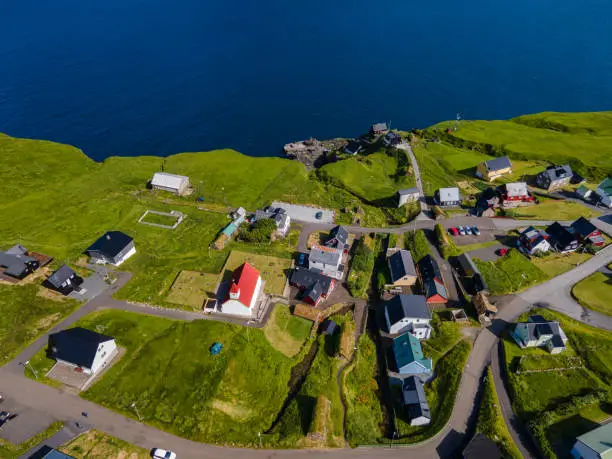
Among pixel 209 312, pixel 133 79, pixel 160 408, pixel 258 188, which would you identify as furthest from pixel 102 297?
pixel 133 79

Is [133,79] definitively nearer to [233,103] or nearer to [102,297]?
[233,103]

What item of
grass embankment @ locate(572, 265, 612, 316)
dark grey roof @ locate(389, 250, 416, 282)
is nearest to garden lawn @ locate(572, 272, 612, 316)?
grass embankment @ locate(572, 265, 612, 316)

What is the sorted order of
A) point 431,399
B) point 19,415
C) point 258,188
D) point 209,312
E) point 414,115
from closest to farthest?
point 19,415 → point 431,399 → point 209,312 → point 258,188 → point 414,115

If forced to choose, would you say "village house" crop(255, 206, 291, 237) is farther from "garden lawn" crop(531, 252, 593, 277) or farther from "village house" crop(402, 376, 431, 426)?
"garden lawn" crop(531, 252, 593, 277)

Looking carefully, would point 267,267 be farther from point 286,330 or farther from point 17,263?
point 17,263

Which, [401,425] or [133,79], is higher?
[133,79]

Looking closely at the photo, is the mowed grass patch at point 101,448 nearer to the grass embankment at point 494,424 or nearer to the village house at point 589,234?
the grass embankment at point 494,424

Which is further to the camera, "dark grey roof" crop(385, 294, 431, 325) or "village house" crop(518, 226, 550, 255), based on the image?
"village house" crop(518, 226, 550, 255)
